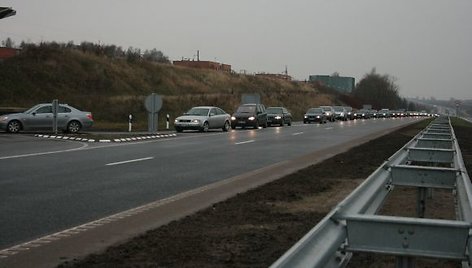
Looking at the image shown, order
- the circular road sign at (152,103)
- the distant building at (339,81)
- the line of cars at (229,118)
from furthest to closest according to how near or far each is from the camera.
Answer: the distant building at (339,81), the line of cars at (229,118), the circular road sign at (152,103)

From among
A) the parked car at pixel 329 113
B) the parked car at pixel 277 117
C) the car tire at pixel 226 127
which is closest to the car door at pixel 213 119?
the car tire at pixel 226 127

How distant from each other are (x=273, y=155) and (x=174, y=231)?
11619 mm

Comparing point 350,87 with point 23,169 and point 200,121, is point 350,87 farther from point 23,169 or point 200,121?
point 23,169

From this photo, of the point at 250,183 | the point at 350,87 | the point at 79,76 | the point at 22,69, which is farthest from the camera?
the point at 350,87

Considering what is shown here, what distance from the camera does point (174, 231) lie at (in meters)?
7.01

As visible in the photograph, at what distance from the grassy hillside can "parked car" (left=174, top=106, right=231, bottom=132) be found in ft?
18.0

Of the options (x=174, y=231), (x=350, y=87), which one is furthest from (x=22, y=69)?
(x=350, y=87)

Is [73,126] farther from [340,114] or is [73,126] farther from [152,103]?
[340,114]

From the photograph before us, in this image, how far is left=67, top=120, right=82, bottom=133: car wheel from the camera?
97.0ft

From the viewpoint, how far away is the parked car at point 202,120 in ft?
109

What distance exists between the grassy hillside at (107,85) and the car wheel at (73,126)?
25.5 feet

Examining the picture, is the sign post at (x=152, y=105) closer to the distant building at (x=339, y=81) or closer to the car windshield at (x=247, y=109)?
the car windshield at (x=247, y=109)

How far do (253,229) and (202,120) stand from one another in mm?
26270

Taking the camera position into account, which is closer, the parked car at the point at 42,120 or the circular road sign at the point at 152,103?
the parked car at the point at 42,120
